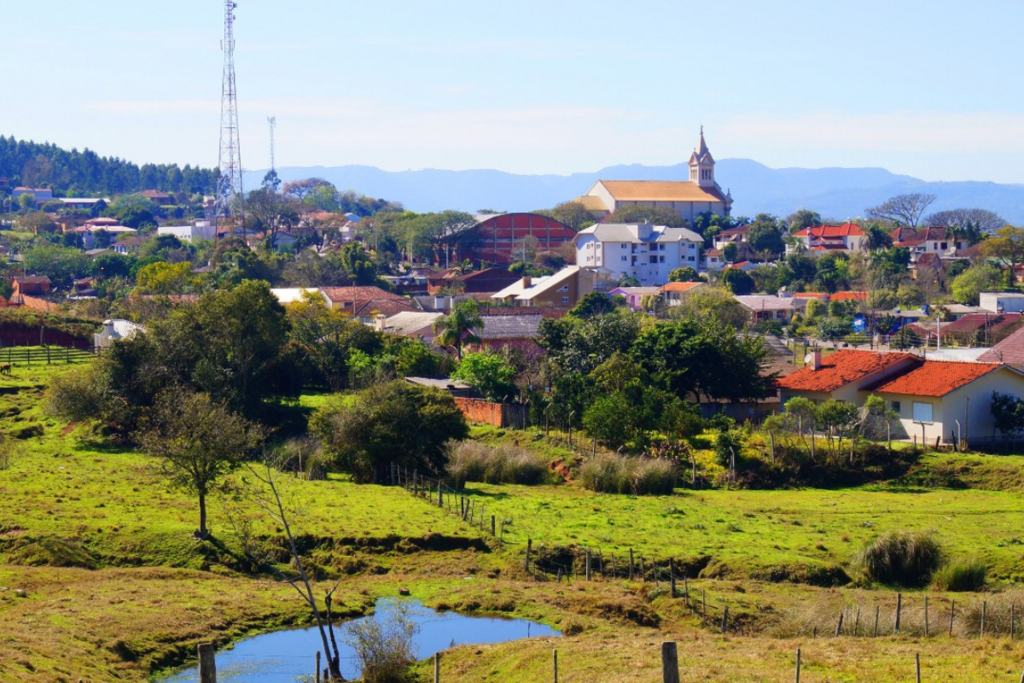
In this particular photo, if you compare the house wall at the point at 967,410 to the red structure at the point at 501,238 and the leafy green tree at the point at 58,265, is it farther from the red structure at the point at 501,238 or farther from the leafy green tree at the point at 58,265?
the red structure at the point at 501,238

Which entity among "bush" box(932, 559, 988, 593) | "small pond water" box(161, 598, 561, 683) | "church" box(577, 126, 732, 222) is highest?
"church" box(577, 126, 732, 222)

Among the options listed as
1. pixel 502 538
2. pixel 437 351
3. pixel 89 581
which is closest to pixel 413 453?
pixel 502 538

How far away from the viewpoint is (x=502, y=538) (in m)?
30.2

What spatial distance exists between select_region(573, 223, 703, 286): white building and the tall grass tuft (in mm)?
80865

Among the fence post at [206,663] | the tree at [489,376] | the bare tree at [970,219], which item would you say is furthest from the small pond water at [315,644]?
the bare tree at [970,219]

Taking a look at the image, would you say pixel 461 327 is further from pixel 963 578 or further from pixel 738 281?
pixel 738 281

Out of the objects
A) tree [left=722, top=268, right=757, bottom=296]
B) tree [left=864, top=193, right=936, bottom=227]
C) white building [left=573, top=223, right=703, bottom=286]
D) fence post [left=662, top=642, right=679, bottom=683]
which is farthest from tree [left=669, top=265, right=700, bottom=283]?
fence post [left=662, top=642, right=679, bottom=683]

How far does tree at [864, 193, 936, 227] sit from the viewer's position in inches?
5935

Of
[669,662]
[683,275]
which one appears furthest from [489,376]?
[683,275]

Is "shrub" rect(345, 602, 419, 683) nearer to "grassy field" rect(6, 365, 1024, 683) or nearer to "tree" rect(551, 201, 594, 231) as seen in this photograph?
"grassy field" rect(6, 365, 1024, 683)

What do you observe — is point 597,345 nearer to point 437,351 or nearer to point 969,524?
point 437,351

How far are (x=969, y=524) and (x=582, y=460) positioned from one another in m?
12.6

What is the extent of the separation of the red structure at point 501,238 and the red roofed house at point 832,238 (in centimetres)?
2344

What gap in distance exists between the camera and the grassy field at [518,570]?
20.9m
